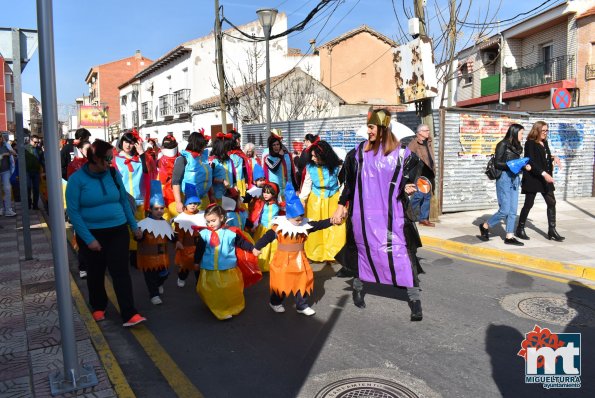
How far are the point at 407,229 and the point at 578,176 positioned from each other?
969 centimetres

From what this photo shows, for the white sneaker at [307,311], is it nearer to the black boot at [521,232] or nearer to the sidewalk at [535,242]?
the sidewalk at [535,242]

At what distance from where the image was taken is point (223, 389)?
11.2 feet

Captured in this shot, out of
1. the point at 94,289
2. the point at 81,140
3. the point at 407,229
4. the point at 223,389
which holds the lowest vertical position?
the point at 223,389

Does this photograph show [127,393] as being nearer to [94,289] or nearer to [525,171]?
[94,289]

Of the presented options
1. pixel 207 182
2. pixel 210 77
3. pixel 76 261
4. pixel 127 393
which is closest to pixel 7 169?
pixel 76 261

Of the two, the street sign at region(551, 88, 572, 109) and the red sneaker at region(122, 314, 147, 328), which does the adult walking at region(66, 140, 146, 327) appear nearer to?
the red sneaker at region(122, 314, 147, 328)

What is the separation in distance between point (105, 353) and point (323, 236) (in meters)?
3.27

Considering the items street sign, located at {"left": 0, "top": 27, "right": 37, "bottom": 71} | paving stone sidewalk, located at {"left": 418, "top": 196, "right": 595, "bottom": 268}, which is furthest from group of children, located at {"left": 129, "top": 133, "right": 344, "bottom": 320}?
paving stone sidewalk, located at {"left": 418, "top": 196, "right": 595, "bottom": 268}

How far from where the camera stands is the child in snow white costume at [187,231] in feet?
16.8

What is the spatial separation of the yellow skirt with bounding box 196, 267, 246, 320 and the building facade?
62.2 feet

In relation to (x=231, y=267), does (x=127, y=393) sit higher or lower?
lower

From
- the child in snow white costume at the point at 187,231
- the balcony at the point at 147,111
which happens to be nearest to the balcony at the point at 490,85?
the balcony at the point at 147,111

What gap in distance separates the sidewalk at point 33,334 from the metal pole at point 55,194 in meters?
0.16

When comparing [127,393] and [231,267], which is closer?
[127,393]
